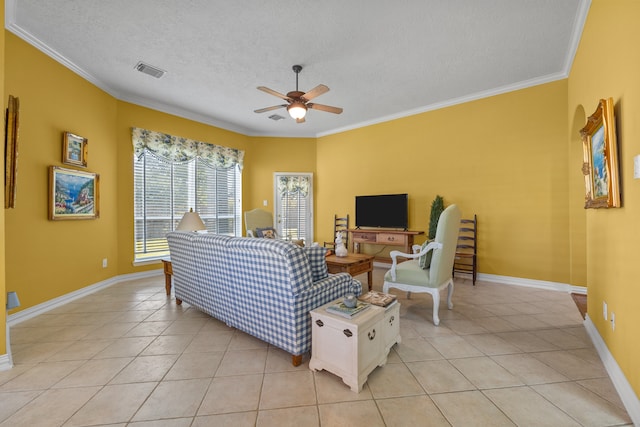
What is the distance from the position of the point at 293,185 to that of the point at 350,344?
503 cm

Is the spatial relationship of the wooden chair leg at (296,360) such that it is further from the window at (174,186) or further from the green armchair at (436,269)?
the window at (174,186)

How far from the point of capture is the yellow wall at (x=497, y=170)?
385cm

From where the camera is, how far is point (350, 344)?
5.69 feet

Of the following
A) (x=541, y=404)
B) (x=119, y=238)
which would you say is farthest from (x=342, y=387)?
(x=119, y=238)

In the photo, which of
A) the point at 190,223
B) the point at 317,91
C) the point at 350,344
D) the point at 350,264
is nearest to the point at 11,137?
the point at 190,223

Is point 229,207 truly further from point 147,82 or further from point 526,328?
point 526,328

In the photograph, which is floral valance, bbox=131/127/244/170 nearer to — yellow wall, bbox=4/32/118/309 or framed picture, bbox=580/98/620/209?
yellow wall, bbox=4/32/118/309

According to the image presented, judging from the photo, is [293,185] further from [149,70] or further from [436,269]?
[436,269]

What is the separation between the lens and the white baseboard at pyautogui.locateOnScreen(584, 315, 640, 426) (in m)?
1.49

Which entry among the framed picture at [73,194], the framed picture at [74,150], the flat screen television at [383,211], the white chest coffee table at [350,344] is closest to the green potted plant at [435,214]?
the flat screen television at [383,211]

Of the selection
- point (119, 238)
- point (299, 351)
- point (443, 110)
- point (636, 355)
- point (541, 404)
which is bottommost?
point (541, 404)

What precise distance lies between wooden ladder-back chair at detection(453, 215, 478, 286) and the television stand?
2.17 feet

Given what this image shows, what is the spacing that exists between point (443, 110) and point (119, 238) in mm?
5774

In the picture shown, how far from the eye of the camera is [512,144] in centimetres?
414
